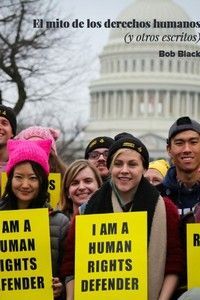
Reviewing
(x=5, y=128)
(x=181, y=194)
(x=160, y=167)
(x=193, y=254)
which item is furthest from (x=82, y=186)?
(x=160, y=167)

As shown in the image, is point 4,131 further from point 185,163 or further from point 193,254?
point 193,254

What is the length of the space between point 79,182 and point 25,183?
1104 mm

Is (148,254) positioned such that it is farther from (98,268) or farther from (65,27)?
(65,27)

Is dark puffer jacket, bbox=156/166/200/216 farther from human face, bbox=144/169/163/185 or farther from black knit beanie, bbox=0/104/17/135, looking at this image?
human face, bbox=144/169/163/185

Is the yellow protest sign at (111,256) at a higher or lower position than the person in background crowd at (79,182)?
lower

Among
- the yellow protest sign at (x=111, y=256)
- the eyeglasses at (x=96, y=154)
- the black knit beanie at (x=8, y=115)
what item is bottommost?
the yellow protest sign at (x=111, y=256)

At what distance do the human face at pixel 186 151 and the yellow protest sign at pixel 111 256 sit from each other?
3.08 feet

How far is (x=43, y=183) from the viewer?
7316 millimetres

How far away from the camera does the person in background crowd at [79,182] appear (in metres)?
8.27

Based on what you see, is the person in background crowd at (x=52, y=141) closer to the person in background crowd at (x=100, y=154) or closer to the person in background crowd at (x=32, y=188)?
the person in background crowd at (x=100, y=154)

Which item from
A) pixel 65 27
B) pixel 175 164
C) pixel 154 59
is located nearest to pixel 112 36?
Answer: pixel 154 59

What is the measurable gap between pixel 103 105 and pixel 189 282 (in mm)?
101607

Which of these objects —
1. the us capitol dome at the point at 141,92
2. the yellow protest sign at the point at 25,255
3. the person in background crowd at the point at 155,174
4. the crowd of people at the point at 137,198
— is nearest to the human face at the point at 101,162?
the person in background crowd at the point at 155,174

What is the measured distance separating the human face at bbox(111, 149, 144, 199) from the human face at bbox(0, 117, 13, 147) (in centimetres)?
188
